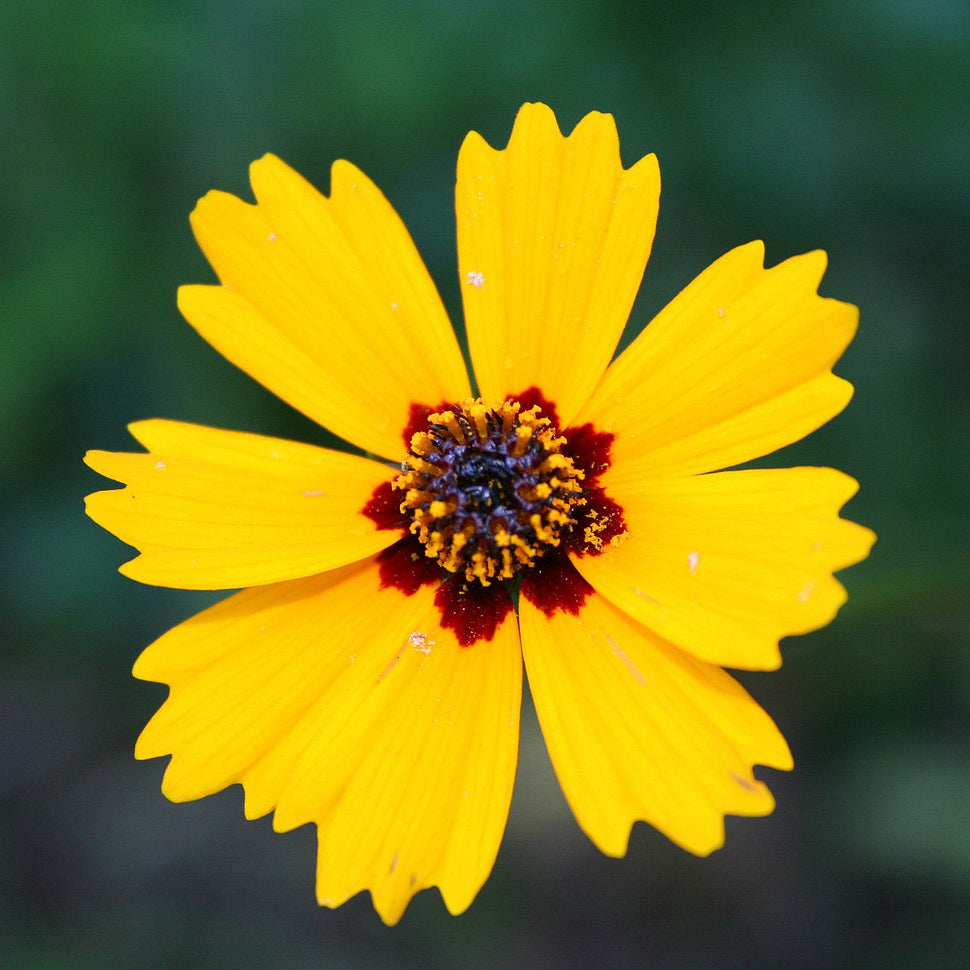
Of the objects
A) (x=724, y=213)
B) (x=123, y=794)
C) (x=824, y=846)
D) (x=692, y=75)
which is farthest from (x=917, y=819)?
(x=123, y=794)

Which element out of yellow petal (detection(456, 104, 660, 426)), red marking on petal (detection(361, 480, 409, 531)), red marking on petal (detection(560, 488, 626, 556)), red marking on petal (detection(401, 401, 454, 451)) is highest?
yellow petal (detection(456, 104, 660, 426))

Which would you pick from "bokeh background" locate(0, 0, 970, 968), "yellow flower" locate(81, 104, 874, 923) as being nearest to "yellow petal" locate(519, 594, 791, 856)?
"yellow flower" locate(81, 104, 874, 923)

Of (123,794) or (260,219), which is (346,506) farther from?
(123,794)

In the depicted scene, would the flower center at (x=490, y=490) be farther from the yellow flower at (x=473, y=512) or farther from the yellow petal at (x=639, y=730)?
the yellow petal at (x=639, y=730)

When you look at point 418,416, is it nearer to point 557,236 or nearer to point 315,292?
point 315,292

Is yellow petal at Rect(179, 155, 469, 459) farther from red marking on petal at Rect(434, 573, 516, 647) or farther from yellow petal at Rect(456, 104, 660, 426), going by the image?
red marking on petal at Rect(434, 573, 516, 647)

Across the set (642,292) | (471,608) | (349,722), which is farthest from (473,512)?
(642,292)

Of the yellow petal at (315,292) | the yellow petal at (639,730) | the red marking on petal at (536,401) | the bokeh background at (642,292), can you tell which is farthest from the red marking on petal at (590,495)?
the bokeh background at (642,292)
